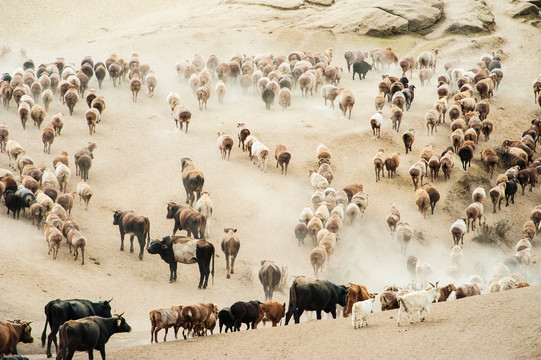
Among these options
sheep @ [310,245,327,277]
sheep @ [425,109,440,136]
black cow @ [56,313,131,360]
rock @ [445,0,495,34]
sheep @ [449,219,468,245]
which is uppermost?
rock @ [445,0,495,34]

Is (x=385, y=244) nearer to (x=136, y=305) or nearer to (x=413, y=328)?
(x=136, y=305)

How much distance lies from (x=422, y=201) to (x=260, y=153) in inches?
236

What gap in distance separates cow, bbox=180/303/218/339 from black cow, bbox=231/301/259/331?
0.50 m

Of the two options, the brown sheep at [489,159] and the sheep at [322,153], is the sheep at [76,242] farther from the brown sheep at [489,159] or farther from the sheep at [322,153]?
the brown sheep at [489,159]

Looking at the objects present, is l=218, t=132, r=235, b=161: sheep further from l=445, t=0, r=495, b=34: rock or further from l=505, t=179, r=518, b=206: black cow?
l=445, t=0, r=495, b=34: rock

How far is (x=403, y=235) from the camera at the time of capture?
21344 millimetres

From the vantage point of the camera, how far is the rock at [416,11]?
43.1 meters

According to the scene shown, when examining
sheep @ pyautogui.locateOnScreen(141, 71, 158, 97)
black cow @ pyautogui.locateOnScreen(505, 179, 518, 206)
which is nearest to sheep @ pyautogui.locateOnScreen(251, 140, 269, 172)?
sheep @ pyautogui.locateOnScreen(141, 71, 158, 97)

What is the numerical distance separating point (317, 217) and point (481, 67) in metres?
19.2

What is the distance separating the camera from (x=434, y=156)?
25.4m

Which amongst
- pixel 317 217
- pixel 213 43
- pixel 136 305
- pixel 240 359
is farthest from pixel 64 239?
pixel 213 43

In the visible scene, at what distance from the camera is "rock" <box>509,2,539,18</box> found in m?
44.7

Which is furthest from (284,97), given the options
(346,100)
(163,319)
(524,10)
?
(524,10)

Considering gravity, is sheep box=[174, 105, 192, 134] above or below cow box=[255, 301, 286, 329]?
above
